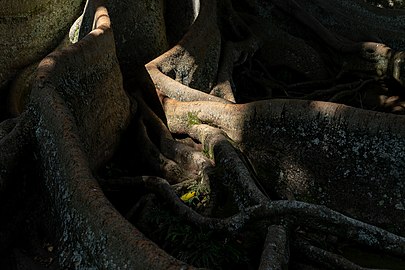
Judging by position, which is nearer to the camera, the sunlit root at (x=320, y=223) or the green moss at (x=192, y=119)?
the sunlit root at (x=320, y=223)

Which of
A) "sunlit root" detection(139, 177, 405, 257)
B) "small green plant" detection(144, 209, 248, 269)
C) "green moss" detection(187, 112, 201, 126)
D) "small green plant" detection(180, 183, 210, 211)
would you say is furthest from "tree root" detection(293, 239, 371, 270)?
"green moss" detection(187, 112, 201, 126)


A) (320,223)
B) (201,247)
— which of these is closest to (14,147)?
(201,247)

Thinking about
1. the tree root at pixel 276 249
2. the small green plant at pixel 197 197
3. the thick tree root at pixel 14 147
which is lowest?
the small green plant at pixel 197 197

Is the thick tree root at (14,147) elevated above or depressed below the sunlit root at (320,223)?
above

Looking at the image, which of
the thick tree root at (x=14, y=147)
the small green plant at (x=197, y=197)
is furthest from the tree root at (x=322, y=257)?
the thick tree root at (x=14, y=147)

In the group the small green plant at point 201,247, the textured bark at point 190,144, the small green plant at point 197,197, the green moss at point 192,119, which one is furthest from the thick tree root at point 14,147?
the green moss at point 192,119

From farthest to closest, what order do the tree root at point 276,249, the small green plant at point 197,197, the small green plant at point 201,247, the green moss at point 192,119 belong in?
1. the green moss at point 192,119
2. the small green plant at point 197,197
3. the small green plant at point 201,247
4. the tree root at point 276,249

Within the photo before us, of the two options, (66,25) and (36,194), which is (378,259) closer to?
(36,194)

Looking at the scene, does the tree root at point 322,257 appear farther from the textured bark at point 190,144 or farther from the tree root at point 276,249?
the tree root at point 276,249

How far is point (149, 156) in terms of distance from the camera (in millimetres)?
5098

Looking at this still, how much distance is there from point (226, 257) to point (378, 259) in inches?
55.0

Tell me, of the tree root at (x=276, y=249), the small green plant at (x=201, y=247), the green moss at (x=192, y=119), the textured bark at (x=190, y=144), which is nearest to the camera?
the tree root at (x=276, y=249)

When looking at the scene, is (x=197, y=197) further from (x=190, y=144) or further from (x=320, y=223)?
(x=320, y=223)

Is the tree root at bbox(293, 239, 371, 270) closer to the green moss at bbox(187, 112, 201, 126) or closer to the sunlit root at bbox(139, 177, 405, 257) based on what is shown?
the sunlit root at bbox(139, 177, 405, 257)
